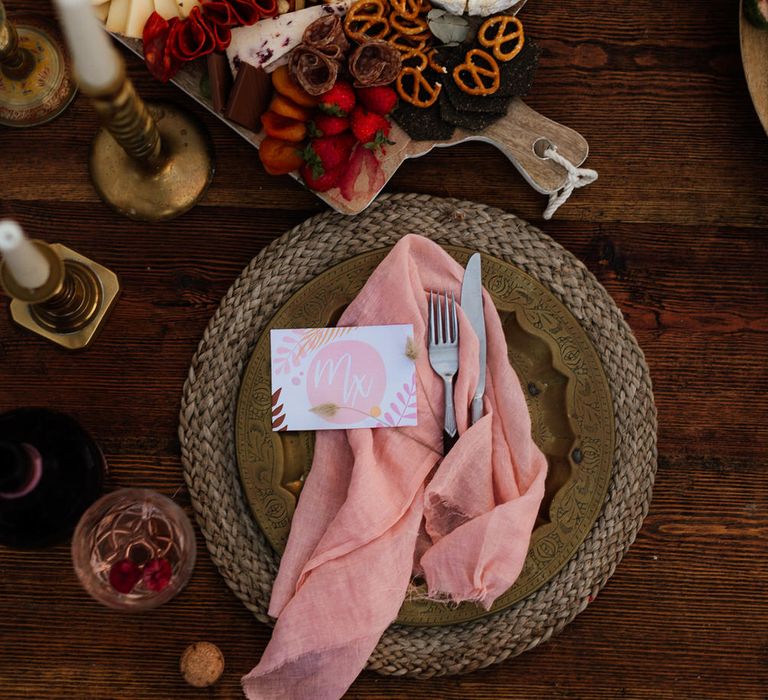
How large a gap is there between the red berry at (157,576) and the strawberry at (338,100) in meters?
0.57

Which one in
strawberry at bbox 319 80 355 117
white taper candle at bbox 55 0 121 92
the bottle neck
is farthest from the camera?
strawberry at bbox 319 80 355 117

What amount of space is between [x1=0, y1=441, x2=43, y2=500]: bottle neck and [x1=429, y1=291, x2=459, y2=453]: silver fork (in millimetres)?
467

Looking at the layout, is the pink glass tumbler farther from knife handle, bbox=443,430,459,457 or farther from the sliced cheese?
the sliced cheese

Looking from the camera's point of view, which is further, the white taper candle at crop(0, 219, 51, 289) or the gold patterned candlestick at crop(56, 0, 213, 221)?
the gold patterned candlestick at crop(56, 0, 213, 221)

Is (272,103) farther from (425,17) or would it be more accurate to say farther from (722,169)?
(722,169)

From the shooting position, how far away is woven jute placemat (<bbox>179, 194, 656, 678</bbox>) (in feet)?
2.89

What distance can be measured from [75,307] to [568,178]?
647 millimetres

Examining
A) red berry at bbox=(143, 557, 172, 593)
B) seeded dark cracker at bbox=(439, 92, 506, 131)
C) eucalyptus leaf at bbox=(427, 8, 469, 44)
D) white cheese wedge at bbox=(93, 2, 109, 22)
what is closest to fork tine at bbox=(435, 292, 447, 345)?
seeded dark cracker at bbox=(439, 92, 506, 131)

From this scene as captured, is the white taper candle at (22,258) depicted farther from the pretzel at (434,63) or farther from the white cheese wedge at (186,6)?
the pretzel at (434,63)

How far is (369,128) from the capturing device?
0.86 meters

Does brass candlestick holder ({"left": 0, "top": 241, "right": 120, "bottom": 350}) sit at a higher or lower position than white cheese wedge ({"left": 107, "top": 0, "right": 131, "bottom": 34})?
lower

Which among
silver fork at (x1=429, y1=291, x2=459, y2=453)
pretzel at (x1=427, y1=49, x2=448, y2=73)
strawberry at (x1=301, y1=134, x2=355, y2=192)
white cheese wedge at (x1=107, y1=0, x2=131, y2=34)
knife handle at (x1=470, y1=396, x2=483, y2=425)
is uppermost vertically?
white cheese wedge at (x1=107, y1=0, x2=131, y2=34)

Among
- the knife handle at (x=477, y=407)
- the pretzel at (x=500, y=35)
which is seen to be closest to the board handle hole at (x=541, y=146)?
the pretzel at (x=500, y=35)

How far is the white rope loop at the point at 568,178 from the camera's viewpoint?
2.99 ft
